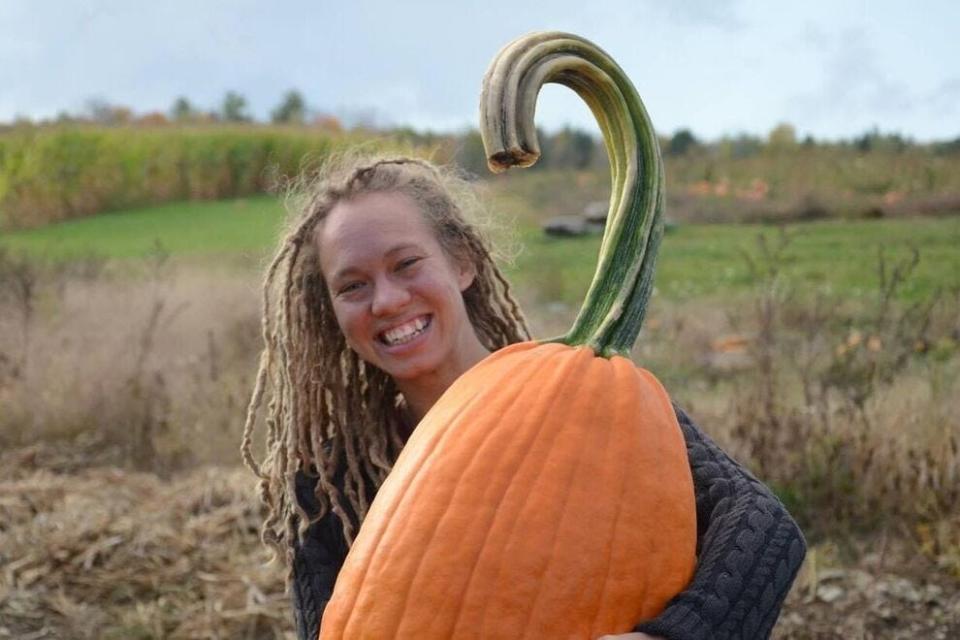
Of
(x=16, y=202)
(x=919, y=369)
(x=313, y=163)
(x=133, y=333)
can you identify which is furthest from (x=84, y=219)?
(x=313, y=163)

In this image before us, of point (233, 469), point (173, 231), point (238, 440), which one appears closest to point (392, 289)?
point (233, 469)

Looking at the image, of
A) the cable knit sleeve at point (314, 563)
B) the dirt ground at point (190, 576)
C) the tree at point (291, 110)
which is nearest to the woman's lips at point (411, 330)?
the cable knit sleeve at point (314, 563)

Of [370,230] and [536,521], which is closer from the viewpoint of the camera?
[536,521]

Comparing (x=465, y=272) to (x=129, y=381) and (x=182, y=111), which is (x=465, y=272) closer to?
(x=129, y=381)

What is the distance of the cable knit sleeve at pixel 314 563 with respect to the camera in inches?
87.8

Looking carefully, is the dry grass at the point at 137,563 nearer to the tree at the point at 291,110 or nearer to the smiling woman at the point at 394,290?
the smiling woman at the point at 394,290

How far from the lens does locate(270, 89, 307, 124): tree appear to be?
32281 mm

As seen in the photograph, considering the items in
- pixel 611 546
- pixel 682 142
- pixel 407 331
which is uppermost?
pixel 682 142

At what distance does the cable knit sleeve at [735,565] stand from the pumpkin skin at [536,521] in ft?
0.13

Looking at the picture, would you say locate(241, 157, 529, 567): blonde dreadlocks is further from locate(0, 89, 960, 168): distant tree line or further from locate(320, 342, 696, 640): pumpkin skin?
locate(0, 89, 960, 168): distant tree line

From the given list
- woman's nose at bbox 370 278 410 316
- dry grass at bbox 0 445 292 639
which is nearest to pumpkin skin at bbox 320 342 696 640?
woman's nose at bbox 370 278 410 316

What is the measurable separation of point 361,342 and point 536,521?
29.8 inches

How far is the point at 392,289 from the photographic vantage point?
216 centimetres

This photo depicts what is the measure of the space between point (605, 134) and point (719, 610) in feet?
2.51
